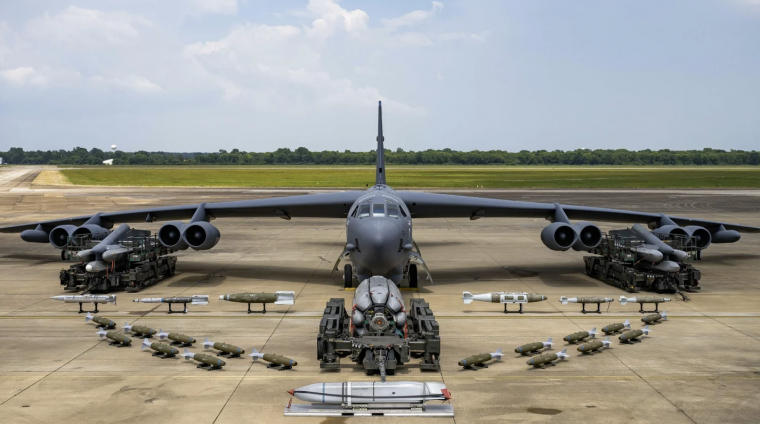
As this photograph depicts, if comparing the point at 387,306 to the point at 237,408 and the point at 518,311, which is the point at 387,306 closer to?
the point at 237,408

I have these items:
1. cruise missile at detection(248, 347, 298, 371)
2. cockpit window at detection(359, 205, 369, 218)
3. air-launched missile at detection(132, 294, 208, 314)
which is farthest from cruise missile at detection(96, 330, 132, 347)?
cockpit window at detection(359, 205, 369, 218)

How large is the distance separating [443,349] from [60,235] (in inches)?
635

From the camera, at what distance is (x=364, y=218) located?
17.6 meters

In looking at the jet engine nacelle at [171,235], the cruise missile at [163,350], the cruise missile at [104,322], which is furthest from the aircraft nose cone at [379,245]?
the jet engine nacelle at [171,235]

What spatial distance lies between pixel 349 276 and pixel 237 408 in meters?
10.2

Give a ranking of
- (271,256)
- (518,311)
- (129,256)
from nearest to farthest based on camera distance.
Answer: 1. (518,311)
2. (129,256)
3. (271,256)

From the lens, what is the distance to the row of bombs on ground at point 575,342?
12.2 meters

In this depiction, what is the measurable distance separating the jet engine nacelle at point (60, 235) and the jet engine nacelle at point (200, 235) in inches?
172

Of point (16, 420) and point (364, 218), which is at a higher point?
point (364, 218)

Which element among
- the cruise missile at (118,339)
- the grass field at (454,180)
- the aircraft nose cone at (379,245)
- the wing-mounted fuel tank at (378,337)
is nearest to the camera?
the wing-mounted fuel tank at (378,337)

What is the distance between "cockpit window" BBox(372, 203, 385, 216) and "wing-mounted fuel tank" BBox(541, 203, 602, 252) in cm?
608

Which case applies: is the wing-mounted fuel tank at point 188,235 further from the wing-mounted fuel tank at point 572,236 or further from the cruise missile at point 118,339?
the wing-mounted fuel tank at point 572,236

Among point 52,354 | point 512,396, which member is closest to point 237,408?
point 512,396

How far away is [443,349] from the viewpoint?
13.5 metres
